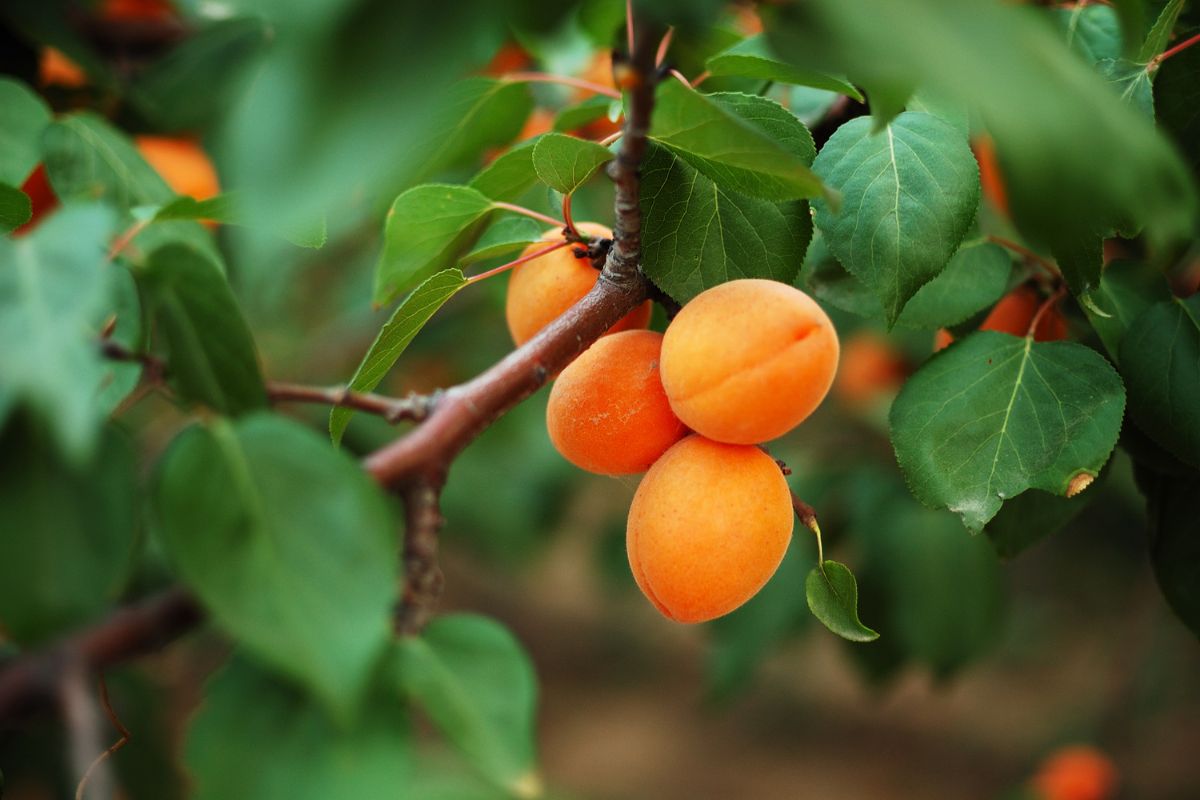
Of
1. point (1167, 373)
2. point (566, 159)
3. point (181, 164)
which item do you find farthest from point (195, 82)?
point (1167, 373)

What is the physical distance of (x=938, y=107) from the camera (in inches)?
21.4

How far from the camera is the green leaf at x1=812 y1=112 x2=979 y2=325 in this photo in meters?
0.48

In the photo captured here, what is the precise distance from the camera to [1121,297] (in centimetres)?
56

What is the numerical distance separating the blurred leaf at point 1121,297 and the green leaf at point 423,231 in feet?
1.15

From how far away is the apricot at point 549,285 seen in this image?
53 cm

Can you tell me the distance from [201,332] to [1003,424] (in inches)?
15.5

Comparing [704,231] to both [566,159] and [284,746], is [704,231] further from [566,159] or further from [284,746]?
[284,746]

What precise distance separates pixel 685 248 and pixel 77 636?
0.32 m

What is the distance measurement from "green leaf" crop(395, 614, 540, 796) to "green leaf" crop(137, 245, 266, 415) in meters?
0.12

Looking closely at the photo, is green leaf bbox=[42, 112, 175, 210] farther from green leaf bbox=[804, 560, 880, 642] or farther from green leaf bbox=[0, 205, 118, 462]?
green leaf bbox=[804, 560, 880, 642]

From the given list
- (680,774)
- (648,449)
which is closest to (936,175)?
(648,449)

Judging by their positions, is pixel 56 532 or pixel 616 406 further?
pixel 616 406

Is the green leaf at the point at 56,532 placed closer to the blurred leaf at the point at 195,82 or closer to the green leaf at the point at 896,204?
the green leaf at the point at 896,204

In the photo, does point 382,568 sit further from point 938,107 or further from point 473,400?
point 938,107
